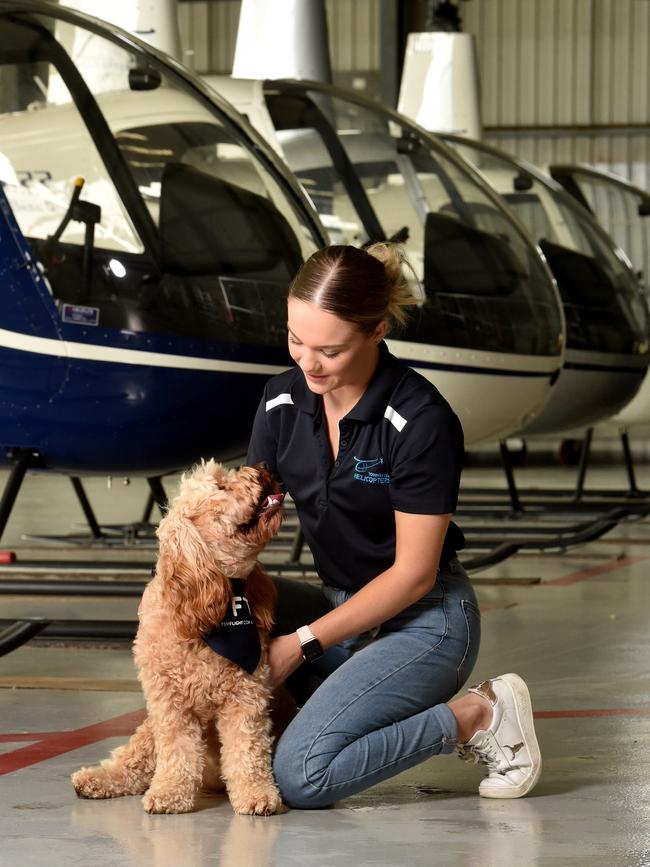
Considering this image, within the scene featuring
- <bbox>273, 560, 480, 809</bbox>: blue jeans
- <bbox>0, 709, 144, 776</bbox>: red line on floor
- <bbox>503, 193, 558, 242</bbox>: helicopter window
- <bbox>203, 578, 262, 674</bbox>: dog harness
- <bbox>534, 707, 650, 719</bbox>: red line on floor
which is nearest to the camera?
<bbox>203, 578, 262, 674</bbox>: dog harness

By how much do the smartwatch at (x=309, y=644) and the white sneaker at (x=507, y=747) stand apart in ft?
1.16

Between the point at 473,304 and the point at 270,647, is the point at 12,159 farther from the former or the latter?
the point at 473,304

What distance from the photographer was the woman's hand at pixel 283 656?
2869 millimetres

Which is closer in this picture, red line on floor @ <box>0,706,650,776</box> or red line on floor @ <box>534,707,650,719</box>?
red line on floor @ <box>0,706,650,776</box>

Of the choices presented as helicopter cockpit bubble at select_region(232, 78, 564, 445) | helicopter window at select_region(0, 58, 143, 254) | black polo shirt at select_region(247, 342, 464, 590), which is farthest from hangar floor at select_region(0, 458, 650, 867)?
helicopter cockpit bubble at select_region(232, 78, 564, 445)

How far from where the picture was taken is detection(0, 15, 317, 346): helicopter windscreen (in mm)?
4465

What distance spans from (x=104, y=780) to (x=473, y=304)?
4.17 m

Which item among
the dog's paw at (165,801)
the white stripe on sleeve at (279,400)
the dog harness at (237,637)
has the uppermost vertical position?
the white stripe on sleeve at (279,400)

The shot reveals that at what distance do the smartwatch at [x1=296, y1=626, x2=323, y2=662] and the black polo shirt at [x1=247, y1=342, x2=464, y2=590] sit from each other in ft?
0.68

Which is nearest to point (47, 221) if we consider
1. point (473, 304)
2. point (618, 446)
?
point (473, 304)

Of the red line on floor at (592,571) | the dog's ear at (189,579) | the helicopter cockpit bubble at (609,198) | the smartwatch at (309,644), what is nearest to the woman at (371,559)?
the smartwatch at (309,644)

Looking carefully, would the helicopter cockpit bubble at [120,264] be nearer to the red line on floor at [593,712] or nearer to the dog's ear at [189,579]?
the red line on floor at [593,712]

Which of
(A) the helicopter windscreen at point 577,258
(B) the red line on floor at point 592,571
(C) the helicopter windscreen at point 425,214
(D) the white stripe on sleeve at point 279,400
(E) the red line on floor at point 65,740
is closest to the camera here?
(D) the white stripe on sleeve at point 279,400

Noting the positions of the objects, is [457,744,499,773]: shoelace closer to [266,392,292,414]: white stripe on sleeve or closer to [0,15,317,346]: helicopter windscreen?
[266,392,292,414]: white stripe on sleeve
